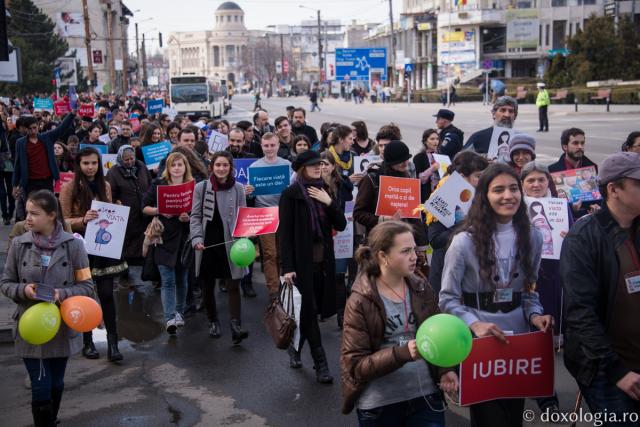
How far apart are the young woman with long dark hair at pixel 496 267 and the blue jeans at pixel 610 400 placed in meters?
0.45

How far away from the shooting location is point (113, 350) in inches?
293

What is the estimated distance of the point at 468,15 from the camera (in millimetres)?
86688

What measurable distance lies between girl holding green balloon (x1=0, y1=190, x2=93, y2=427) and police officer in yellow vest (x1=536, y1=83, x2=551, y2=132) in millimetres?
28126

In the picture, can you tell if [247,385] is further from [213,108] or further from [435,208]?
[213,108]

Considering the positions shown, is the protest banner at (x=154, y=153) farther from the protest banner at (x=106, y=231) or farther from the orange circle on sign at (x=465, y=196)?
the orange circle on sign at (x=465, y=196)

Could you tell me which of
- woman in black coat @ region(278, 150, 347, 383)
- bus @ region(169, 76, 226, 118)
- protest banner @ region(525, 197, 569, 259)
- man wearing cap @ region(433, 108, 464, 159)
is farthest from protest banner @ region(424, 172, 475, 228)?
bus @ region(169, 76, 226, 118)

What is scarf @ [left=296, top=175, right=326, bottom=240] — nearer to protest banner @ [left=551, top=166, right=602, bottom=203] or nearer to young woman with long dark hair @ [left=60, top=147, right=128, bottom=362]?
young woman with long dark hair @ [left=60, top=147, right=128, bottom=362]

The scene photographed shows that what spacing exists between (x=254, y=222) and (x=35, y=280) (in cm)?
285

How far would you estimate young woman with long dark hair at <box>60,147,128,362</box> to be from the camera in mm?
7363

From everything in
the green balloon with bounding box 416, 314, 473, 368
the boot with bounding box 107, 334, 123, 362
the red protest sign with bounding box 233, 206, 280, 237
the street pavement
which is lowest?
the street pavement

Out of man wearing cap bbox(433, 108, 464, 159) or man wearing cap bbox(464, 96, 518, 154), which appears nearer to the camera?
man wearing cap bbox(464, 96, 518, 154)

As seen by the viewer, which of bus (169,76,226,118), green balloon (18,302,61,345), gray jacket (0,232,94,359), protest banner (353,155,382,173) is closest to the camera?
green balloon (18,302,61,345)

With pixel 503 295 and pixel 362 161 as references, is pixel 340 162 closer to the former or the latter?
pixel 362 161

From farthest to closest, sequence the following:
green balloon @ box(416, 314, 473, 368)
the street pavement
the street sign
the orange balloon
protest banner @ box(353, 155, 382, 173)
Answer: the street sign
protest banner @ box(353, 155, 382, 173)
the street pavement
the orange balloon
green balloon @ box(416, 314, 473, 368)
